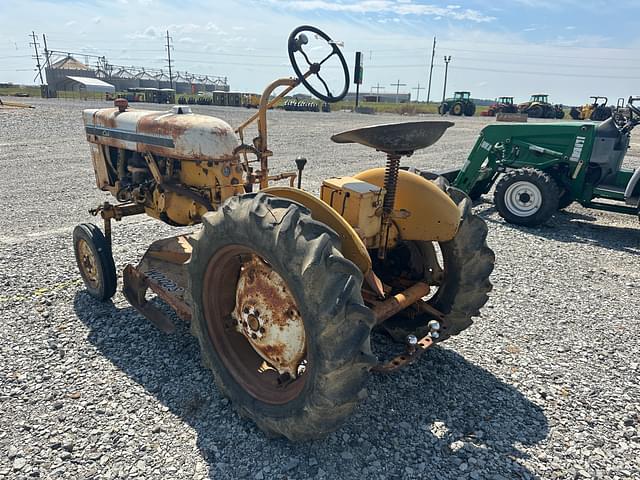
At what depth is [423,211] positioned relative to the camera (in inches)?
112

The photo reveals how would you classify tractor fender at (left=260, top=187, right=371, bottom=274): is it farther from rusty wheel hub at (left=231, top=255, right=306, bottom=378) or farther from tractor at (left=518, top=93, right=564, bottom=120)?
tractor at (left=518, top=93, right=564, bottom=120)

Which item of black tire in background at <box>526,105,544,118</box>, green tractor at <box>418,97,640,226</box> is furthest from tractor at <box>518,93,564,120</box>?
green tractor at <box>418,97,640,226</box>

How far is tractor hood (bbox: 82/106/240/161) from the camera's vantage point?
12.3ft

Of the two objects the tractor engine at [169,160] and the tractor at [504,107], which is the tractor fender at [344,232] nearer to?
the tractor engine at [169,160]

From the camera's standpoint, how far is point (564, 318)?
13.7 ft

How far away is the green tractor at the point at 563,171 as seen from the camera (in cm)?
701

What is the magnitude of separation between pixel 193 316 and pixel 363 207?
1220 millimetres

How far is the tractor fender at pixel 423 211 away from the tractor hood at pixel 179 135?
1.63 metres

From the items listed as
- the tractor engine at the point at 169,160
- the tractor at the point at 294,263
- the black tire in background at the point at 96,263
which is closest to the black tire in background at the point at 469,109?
the tractor at the point at 294,263

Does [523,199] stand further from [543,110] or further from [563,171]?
[543,110]

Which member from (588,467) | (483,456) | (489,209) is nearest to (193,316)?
(483,456)

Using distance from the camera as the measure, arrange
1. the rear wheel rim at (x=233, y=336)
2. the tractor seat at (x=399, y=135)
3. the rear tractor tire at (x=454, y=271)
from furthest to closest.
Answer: the rear tractor tire at (x=454, y=271) < the rear wheel rim at (x=233, y=336) < the tractor seat at (x=399, y=135)

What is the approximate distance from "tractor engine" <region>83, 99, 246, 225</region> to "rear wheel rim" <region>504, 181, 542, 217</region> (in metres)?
4.83

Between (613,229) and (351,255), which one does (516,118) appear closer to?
(613,229)
